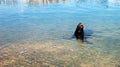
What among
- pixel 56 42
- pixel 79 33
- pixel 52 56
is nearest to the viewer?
pixel 52 56

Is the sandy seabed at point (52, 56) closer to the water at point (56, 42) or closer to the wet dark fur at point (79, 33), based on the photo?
the water at point (56, 42)

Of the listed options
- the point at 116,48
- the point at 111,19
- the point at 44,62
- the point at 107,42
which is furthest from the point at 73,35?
the point at 111,19

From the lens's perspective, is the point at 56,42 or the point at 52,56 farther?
the point at 56,42

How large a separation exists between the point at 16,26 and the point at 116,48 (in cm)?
889

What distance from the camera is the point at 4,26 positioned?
2066 centimetres

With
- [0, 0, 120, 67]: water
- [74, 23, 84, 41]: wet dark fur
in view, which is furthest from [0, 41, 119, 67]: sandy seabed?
[74, 23, 84, 41]: wet dark fur

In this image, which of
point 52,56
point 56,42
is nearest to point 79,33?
point 56,42

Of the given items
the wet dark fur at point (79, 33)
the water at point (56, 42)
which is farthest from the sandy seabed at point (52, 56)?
the wet dark fur at point (79, 33)

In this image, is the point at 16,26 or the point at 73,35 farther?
the point at 16,26

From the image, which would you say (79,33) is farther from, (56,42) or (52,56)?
(52,56)

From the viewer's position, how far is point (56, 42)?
53.0ft

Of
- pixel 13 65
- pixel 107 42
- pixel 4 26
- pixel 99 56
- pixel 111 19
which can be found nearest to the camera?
pixel 13 65

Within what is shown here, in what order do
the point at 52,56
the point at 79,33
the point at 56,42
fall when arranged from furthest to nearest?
1. the point at 79,33
2. the point at 56,42
3. the point at 52,56

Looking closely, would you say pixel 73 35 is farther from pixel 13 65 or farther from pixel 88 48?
pixel 13 65
